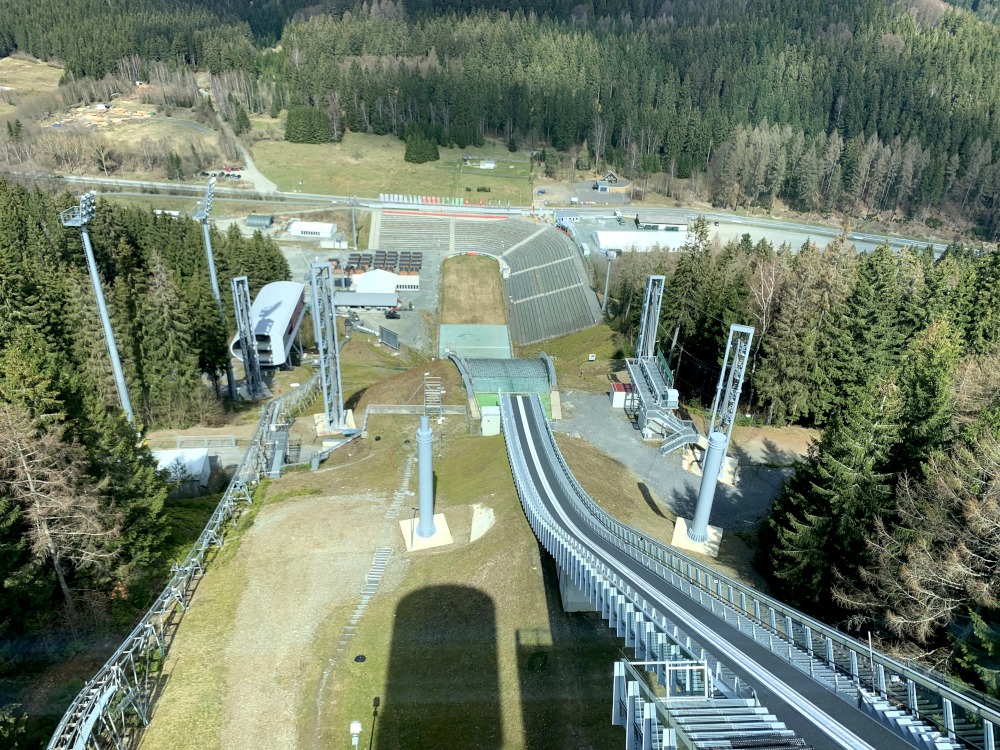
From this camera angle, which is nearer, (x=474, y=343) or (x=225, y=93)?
(x=474, y=343)

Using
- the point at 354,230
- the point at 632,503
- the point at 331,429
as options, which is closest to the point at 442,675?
the point at 632,503

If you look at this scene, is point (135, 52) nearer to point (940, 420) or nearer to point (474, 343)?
point (474, 343)

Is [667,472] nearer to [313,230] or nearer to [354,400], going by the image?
[354,400]

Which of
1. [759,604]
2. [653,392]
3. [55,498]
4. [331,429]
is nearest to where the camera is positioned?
[759,604]

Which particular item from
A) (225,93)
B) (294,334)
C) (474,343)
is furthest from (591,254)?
(225,93)

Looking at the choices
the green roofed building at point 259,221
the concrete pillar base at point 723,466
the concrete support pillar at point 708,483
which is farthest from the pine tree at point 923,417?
the green roofed building at point 259,221

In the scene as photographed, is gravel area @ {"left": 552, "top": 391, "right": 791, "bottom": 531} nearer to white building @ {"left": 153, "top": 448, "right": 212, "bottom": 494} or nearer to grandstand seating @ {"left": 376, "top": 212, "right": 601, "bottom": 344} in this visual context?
white building @ {"left": 153, "top": 448, "right": 212, "bottom": 494}
